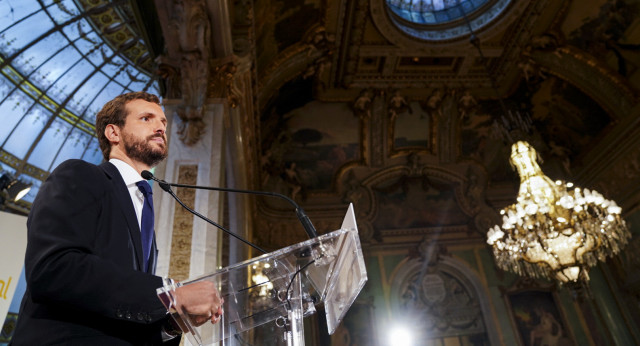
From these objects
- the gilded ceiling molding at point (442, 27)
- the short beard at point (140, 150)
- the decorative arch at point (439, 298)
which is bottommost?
the short beard at point (140, 150)

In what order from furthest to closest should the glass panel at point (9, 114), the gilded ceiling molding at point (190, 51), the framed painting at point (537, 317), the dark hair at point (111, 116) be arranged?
the framed painting at point (537, 317), the glass panel at point (9, 114), the gilded ceiling molding at point (190, 51), the dark hair at point (111, 116)

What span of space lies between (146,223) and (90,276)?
1.23 ft

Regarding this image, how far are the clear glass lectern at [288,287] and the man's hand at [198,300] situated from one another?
5.5 inches

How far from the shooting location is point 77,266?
0.85m

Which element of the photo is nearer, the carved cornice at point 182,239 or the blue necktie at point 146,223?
the blue necktie at point 146,223

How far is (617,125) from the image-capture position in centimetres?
938

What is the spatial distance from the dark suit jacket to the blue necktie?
0.12 meters

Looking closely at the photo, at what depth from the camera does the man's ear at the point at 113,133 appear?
1330 mm

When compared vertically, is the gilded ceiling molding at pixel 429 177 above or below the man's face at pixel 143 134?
above

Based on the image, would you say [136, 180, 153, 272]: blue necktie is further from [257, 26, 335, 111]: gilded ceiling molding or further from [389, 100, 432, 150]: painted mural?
[389, 100, 432, 150]: painted mural

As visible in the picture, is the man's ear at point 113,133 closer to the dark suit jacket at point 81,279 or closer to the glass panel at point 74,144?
the dark suit jacket at point 81,279

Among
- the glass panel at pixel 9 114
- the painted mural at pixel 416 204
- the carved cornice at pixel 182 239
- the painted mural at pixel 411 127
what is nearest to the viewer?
the carved cornice at pixel 182 239

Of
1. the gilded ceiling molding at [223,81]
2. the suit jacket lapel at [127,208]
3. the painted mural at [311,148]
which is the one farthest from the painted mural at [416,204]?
the suit jacket lapel at [127,208]

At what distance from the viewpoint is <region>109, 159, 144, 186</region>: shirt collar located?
4.08 feet
